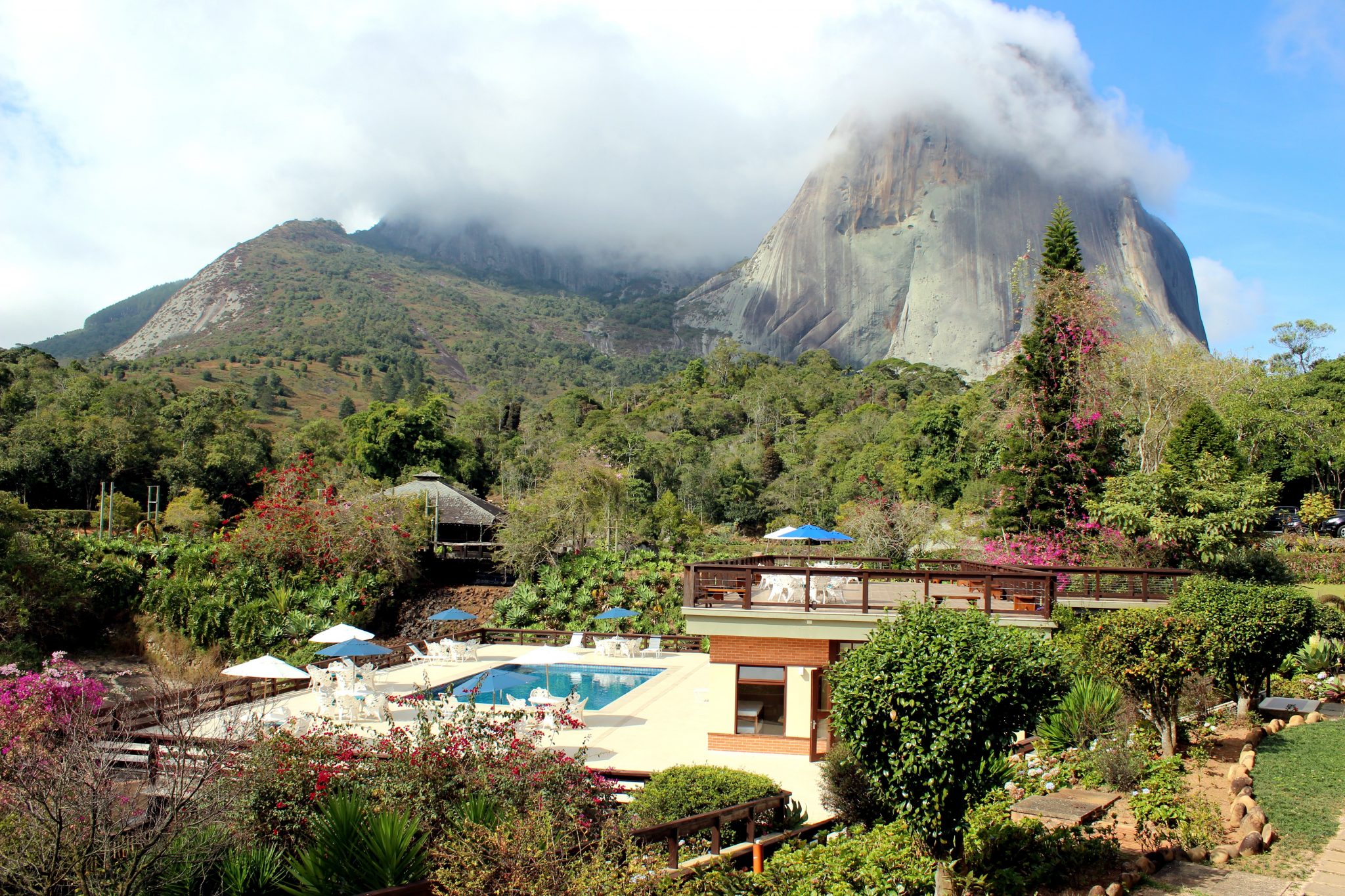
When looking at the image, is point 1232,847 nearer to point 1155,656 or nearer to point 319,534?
point 1155,656

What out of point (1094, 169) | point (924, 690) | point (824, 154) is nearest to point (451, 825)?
point (924, 690)

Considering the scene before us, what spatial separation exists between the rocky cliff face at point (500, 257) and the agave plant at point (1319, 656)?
6829 inches

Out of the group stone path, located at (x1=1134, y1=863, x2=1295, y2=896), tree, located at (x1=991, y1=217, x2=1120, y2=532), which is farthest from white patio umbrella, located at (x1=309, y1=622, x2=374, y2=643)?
tree, located at (x1=991, y1=217, x2=1120, y2=532)

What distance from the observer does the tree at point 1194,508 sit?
48.2 feet

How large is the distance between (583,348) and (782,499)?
3359 inches

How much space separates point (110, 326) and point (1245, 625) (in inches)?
6030

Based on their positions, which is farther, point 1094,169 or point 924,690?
point 1094,169

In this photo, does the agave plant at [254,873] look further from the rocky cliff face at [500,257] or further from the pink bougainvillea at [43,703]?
the rocky cliff face at [500,257]

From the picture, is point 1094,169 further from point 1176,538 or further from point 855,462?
point 1176,538

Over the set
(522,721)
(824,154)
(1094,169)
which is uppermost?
(824,154)

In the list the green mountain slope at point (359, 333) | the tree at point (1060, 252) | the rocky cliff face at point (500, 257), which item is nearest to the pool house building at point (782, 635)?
the tree at point (1060, 252)

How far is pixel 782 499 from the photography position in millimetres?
44438

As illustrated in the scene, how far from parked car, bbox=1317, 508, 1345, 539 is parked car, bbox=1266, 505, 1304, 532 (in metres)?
0.77

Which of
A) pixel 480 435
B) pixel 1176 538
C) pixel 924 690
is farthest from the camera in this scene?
pixel 480 435
